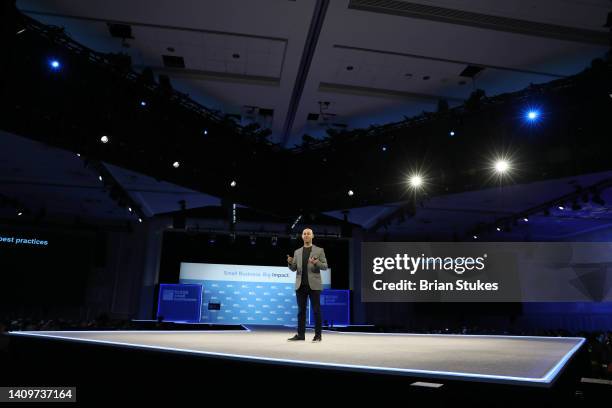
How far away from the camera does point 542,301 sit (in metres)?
16.3

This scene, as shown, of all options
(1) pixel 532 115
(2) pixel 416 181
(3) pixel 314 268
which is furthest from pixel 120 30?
(1) pixel 532 115

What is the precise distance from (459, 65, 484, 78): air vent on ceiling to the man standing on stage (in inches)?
186

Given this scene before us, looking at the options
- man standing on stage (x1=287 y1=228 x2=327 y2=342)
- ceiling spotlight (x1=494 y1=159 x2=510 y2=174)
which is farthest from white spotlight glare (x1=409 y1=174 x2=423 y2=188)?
man standing on stage (x1=287 y1=228 x2=327 y2=342)

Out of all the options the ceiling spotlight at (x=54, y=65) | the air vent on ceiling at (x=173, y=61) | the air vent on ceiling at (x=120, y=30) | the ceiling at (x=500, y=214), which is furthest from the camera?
the ceiling at (x=500, y=214)

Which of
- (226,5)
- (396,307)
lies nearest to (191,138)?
(226,5)

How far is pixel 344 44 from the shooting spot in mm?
6641

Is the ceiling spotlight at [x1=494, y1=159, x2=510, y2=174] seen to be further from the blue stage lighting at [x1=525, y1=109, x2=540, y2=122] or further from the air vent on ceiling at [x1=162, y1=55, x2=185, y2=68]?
the air vent on ceiling at [x1=162, y1=55, x2=185, y2=68]

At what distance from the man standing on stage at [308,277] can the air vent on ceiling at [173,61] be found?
14.7 feet

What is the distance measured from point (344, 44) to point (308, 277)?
13.0 ft

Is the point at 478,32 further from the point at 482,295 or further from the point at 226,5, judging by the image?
the point at 482,295

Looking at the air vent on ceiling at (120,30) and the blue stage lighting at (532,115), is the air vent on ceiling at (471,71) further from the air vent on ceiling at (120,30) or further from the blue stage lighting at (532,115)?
the air vent on ceiling at (120,30)

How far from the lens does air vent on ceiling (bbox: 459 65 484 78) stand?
289 inches

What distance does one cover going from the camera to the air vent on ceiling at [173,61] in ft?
23.9

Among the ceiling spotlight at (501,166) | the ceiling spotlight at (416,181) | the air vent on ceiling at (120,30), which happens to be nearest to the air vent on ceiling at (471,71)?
the ceiling spotlight at (501,166)
